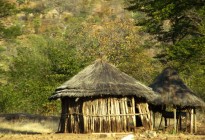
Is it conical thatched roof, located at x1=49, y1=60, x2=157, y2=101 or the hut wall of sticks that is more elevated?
conical thatched roof, located at x1=49, y1=60, x2=157, y2=101

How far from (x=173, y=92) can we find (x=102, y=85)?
19.2ft

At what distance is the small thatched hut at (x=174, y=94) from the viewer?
28062 millimetres

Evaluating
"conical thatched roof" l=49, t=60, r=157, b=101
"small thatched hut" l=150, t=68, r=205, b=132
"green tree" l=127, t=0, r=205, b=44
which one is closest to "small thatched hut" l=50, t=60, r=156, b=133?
"conical thatched roof" l=49, t=60, r=157, b=101

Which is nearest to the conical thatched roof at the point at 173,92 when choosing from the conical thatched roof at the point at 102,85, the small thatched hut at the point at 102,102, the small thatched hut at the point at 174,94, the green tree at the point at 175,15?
the small thatched hut at the point at 174,94

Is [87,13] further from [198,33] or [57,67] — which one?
[198,33]

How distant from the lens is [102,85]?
2547cm

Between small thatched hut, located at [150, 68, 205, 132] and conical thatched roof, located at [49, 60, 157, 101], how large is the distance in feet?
5.78

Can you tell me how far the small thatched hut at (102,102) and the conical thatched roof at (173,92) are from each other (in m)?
2.01

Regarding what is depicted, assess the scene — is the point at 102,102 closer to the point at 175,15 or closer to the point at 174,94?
the point at 174,94

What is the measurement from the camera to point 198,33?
1166 inches

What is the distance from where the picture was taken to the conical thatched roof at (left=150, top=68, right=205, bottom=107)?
28047mm

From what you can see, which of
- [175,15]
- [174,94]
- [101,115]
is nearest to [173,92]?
[174,94]

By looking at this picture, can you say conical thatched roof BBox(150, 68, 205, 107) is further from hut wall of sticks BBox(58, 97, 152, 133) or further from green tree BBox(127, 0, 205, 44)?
green tree BBox(127, 0, 205, 44)

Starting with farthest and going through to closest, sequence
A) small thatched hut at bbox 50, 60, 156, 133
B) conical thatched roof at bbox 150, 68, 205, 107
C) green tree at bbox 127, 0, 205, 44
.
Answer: conical thatched roof at bbox 150, 68, 205, 107, green tree at bbox 127, 0, 205, 44, small thatched hut at bbox 50, 60, 156, 133
